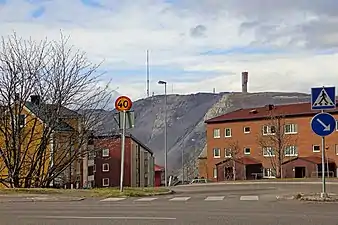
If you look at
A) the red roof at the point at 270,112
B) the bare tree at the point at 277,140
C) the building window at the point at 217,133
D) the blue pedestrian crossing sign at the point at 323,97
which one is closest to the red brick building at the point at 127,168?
the building window at the point at 217,133

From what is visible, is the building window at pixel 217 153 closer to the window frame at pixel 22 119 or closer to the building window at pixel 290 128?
the building window at pixel 290 128

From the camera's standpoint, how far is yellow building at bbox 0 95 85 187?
1320 inches

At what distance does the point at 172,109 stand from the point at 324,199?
111 metres

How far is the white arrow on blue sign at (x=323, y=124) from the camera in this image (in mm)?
18203

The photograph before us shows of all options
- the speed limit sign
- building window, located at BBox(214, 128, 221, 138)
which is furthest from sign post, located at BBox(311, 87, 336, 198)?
building window, located at BBox(214, 128, 221, 138)

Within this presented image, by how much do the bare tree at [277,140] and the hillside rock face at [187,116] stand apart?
15.1m

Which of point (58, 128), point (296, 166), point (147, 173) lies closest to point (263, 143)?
point (296, 166)

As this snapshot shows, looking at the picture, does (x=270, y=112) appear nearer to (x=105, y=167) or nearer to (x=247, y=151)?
(x=247, y=151)

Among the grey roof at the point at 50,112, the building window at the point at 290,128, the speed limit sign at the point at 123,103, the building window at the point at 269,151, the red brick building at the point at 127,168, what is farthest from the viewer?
the building window at the point at 290,128

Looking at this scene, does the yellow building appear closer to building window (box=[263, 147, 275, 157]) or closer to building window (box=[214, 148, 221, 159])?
building window (box=[263, 147, 275, 157])

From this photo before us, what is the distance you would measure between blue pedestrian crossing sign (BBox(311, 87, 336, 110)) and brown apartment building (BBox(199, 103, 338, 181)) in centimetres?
5970

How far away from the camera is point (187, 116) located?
131125 mm

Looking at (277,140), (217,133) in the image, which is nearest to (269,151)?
(277,140)

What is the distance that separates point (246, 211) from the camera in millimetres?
15242
